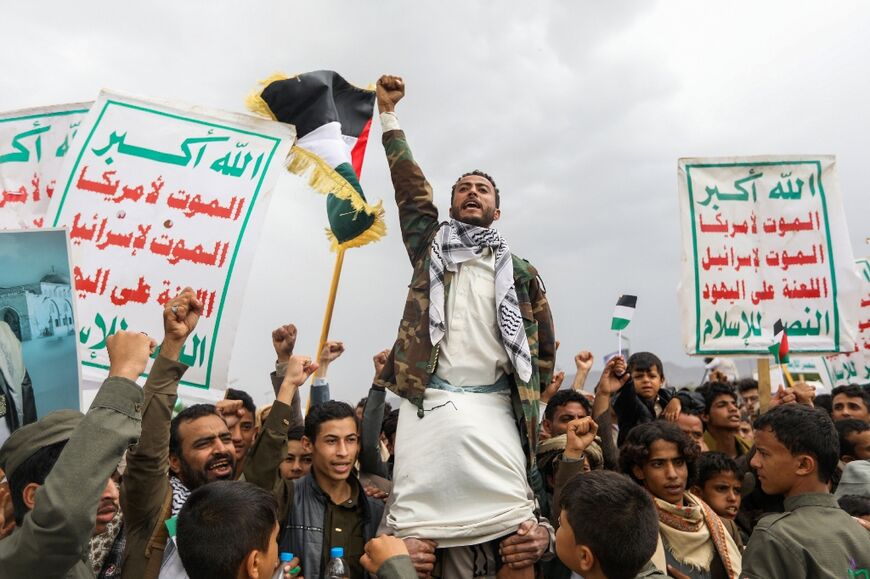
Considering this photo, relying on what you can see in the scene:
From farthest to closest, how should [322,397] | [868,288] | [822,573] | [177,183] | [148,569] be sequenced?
[868,288], [322,397], [177,183], [148,569], [822,573]

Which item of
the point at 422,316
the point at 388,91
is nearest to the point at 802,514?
the point at 422,316

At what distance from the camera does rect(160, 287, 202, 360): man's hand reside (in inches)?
114

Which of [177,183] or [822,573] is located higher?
[177,183]

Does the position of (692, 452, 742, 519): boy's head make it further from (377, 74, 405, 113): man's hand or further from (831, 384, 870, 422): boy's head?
(377, 74, 405, 113): man's hand

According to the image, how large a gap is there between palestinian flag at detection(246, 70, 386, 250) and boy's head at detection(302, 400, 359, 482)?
169 cm

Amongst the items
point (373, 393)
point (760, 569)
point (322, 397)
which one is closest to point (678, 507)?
point (760, 569)

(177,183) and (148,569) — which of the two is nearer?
(148,569)

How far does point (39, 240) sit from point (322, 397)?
1.97 meters

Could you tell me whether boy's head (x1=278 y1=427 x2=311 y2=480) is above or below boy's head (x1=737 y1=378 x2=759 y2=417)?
below

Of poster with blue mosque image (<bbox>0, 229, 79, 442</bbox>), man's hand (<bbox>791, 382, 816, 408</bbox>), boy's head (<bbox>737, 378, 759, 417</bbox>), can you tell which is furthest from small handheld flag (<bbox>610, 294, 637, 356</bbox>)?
poster with blue mosque image (<bbox>0, 229, 79, 442</bbox>)

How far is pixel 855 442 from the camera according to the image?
501cm

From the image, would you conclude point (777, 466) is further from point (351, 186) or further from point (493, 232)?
point (351, 186)

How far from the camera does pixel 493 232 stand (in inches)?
147

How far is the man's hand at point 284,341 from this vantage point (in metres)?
4.66
